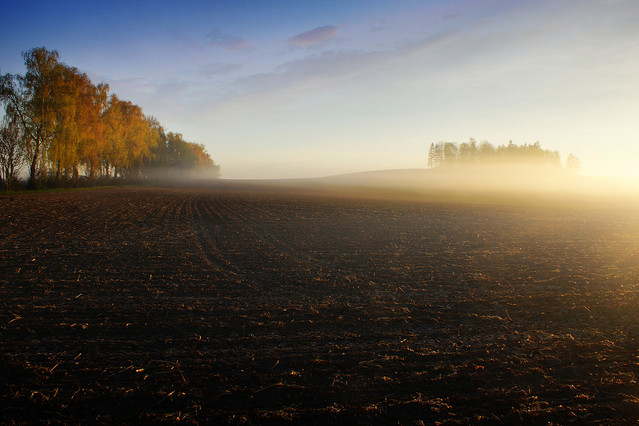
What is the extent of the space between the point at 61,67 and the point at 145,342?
143 feet

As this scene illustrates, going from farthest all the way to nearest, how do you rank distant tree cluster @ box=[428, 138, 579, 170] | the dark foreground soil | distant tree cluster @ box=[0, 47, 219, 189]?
distant tree cluster @ box=[428, 138, 579, 170] < distant tree cluster @ box=[0, 47, 219, 189] < the dark foreground soil

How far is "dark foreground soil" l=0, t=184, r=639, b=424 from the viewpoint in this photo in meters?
3.80

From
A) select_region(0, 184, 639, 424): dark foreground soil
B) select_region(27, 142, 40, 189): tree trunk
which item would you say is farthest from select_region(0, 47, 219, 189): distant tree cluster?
select_region(0, 184, 639, 424): dark foreground soil

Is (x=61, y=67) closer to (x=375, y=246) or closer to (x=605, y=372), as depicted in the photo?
(x=375, y=246)

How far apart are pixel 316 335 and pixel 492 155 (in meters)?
135

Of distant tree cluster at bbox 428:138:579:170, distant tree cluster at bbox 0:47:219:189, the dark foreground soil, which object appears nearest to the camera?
the dark foreground soil

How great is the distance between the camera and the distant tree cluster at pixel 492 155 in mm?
123000

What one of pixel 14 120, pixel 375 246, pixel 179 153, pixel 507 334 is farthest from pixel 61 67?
pixel 179 153

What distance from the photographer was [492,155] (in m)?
124

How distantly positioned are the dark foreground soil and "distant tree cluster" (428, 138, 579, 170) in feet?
398

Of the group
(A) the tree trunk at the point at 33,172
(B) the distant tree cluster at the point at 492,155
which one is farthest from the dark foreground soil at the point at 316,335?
(B) the distant tree cluster at the point at 492,155

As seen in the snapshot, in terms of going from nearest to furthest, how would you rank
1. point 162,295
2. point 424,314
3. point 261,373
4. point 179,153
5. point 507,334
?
point 261,373 → point 507,334 → point 424,314 → point 162,295 → point 179,153

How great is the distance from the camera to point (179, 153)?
95.6 meters

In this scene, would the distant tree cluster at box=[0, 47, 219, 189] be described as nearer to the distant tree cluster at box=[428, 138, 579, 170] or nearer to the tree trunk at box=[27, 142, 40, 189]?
the tree trunk at box=[27, 142, 40, 189]
